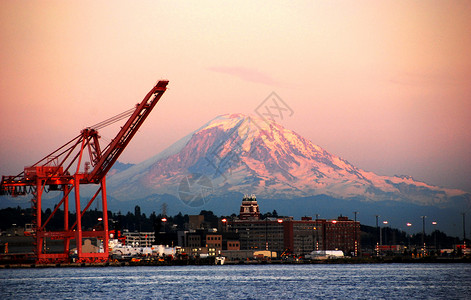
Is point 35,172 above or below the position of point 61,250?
above

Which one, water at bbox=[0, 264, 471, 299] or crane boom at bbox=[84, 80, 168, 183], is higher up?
crane boom at bbox=[84, 80, 168, 183]

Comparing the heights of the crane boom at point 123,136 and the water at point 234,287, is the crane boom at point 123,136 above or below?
above

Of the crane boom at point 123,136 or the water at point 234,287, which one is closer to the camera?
the water at point 234,287

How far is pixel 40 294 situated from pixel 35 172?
45409 mm

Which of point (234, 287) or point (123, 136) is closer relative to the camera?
point (234, 287)

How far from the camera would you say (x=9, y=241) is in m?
192

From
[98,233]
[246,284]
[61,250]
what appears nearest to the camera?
[246,284]

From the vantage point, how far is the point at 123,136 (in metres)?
122

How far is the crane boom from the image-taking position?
119m

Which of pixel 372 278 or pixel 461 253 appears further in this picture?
pixel 461 253

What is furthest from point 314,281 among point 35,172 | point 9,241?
point 9,241

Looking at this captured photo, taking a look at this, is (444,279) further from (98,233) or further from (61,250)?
(61,250)

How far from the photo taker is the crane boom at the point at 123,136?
119438mm

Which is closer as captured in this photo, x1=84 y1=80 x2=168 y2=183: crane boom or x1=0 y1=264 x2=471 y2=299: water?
x1=0 y1=264 x2=471 y2=299: water
